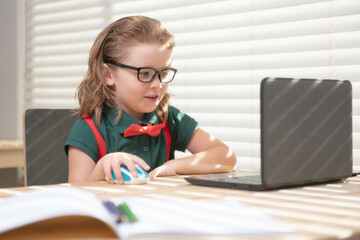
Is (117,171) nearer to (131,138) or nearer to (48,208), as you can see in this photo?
(131,138)

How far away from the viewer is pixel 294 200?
2.78 ft

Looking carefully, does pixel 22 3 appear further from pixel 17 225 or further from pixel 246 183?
pixel 17 225

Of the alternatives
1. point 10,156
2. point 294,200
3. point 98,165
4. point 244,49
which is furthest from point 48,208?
point 10,156

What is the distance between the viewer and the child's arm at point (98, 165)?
3.70 feet

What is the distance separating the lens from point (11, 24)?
312 cm

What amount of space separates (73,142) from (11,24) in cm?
198

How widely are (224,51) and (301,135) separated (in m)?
1.16

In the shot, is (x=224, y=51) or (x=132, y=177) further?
(x=224, y=51)

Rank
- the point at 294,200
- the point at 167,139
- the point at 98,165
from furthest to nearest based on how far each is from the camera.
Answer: the point at 167,139, the point at 98,165, the point at 294,200

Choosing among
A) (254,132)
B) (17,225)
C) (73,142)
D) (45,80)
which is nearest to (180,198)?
(17,225)

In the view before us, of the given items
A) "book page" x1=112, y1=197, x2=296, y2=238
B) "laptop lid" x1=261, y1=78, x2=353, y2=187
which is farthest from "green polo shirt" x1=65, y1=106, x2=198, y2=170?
"book page" x1=112, y1=197, x2=296, y2=238

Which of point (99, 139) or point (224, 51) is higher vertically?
point (224, 51)

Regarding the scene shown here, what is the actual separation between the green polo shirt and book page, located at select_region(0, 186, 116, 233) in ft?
2.51

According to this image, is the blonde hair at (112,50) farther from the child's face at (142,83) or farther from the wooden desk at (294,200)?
Result: the wooden desk at (294,200)
